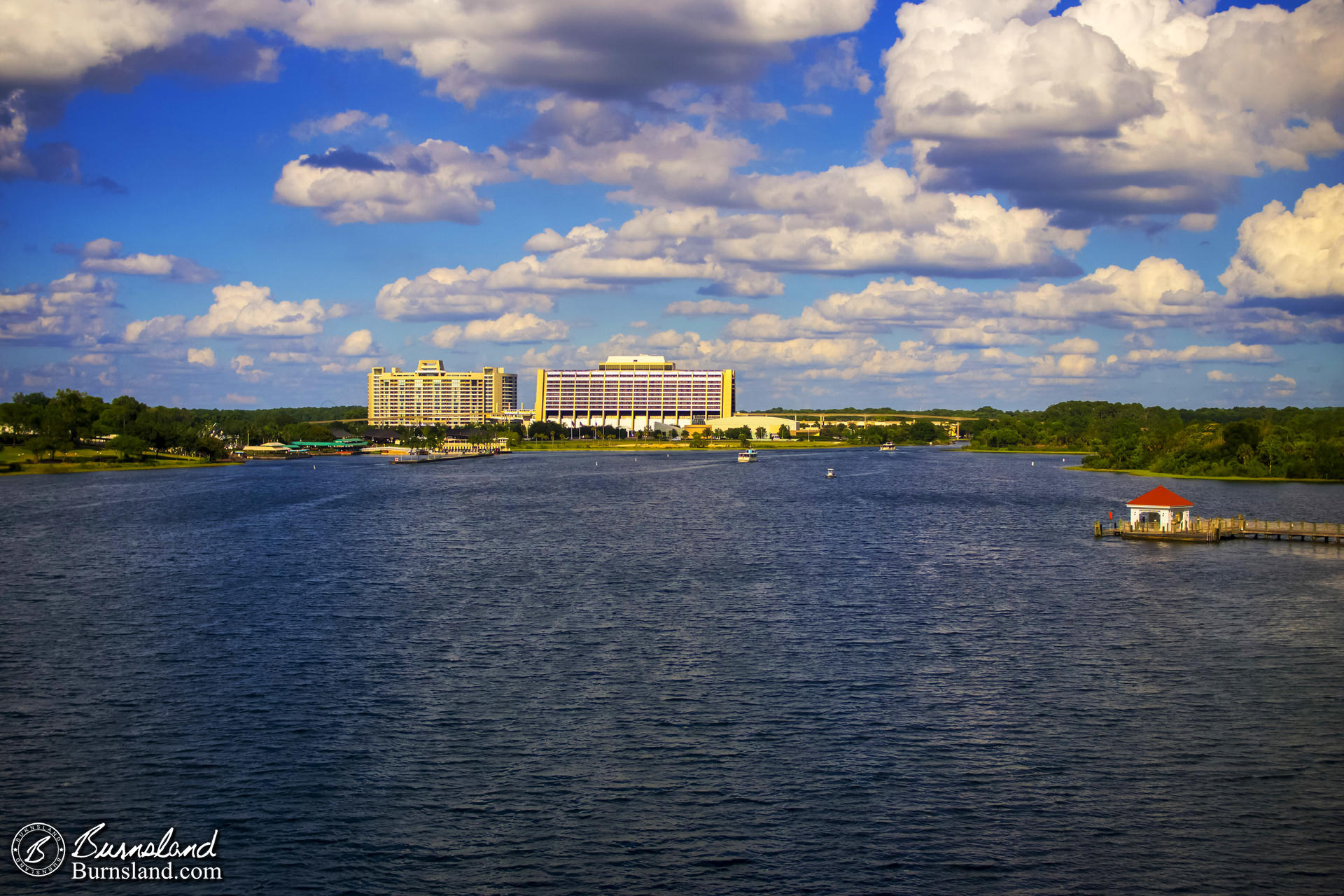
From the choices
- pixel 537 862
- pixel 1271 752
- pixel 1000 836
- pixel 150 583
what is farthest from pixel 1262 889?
pixel 150 583

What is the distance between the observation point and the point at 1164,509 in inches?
3418

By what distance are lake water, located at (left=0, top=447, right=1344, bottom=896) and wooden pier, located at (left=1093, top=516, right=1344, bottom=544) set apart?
9794mm

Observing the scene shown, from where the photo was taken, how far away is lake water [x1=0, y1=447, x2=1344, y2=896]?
81.7ft

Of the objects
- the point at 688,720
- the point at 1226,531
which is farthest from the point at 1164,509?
the point at 688,720

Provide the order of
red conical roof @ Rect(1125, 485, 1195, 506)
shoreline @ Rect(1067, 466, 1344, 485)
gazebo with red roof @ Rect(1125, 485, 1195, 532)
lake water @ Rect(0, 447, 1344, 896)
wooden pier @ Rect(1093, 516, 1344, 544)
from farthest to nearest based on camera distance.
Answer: shoreline @ Rect(1067, 466, 1344, 485), red conical roof @ Rect(1125, 485, 1195, 506), gazebo with red roof @ Rect(1125, 485, 1195, 532), wooden pier @ Rect(1093, 516, 1344, 544), lake water @ Rect(0, 447, 1344, 896)

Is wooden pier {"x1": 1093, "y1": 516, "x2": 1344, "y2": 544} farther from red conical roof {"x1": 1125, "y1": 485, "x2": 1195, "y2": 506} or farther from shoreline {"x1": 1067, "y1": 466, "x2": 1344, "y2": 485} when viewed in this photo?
shoreline {"x1": 1067, "y1": 466, "x2": 1344, "y2": 485}

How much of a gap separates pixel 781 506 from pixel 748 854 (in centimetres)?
9494

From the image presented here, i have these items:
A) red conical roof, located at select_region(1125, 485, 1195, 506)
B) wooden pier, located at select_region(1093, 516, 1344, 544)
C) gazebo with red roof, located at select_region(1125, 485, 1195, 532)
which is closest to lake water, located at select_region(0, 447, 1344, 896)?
wooden pier, located at select_region(1093, 516, 1344, 544)

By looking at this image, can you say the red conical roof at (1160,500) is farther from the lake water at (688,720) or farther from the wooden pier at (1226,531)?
the lake water at (688,720)

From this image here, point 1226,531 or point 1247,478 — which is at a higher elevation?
point 1247,478

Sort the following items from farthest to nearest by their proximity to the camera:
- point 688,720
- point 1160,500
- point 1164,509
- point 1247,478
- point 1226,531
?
point 1247,478, point 1160,500, point 1164,509, point 1226,531, point 688,720

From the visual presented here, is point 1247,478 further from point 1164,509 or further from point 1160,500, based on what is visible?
point 1164,509

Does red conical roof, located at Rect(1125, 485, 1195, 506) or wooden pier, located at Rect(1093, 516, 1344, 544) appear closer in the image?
wooden pier, located at Rect(1093, 516, 1344, 544)

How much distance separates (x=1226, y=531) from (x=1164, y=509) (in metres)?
5.36
